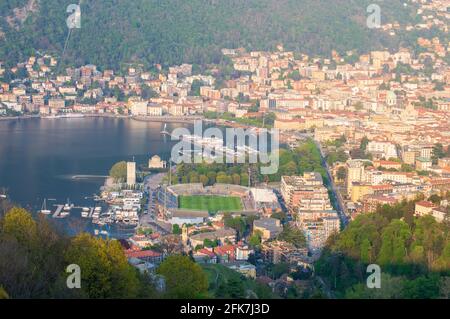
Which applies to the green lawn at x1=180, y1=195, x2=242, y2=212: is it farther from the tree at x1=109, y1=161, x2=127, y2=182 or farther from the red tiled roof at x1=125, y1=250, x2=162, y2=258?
the red tiled roof at x1=125, y1=250, x2=162, y2=258

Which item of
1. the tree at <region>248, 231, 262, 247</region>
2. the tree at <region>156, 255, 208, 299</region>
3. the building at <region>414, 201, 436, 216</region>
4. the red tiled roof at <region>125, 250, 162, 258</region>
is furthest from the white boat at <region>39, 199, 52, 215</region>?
the tree at <region>156, 255, 208, 299</region>

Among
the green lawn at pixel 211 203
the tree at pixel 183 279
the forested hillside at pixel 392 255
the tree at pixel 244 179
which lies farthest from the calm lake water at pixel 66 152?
the tree at pixel 183 279

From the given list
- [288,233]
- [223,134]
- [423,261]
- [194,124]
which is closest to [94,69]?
[194,124]

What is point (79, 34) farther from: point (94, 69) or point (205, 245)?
point (205, 245)

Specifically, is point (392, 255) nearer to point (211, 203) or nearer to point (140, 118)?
point (211, 203)

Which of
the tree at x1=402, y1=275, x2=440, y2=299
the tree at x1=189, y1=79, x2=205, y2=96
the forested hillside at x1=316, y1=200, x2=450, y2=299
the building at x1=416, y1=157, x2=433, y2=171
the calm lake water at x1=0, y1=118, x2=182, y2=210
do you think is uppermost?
the tree at x1=189, y1=79, x2=205, y2=96

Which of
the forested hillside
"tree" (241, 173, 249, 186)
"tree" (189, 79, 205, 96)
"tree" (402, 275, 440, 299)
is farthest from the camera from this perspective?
"tree" (189, 79, 205, 96)

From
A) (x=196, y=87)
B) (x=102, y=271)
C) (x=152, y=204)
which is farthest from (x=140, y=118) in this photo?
(x=102, y=271)

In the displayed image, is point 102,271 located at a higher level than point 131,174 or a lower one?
higher
